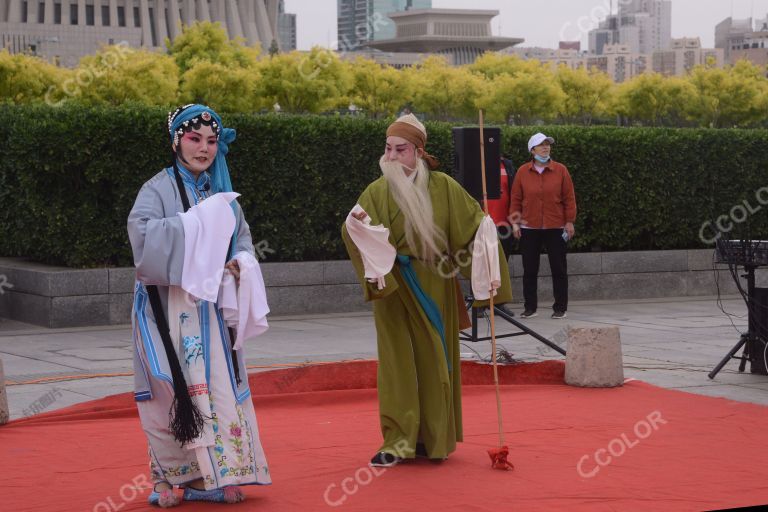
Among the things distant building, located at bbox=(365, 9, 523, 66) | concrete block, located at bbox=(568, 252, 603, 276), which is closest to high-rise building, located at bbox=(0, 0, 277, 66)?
distant building, located at bbox=(365, 9, 523, 66)

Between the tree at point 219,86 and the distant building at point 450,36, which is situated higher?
the distant building at point 450,36

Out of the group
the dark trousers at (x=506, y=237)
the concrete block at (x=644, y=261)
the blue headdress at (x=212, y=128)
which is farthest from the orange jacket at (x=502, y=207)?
the blue headdress at (x=212, y=128)

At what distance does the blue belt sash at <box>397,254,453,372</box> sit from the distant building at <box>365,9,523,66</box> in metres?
152

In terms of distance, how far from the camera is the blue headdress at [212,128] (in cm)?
597

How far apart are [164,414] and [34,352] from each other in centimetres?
590

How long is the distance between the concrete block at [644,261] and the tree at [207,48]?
30.5 m

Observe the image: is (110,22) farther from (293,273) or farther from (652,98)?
(293,273)

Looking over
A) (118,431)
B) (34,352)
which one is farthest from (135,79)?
(118,431)

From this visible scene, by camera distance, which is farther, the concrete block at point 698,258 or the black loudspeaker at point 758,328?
the concrete block at point 698,258

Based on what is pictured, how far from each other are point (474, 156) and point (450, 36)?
5952 inches

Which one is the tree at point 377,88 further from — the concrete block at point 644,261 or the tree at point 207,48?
the concrete block at point 644,261

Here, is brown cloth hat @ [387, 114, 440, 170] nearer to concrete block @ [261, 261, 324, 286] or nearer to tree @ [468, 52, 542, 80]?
concrete block @ [261, 261, 324, 286]

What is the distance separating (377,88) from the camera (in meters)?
48.2

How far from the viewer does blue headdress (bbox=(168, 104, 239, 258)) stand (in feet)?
19.6
